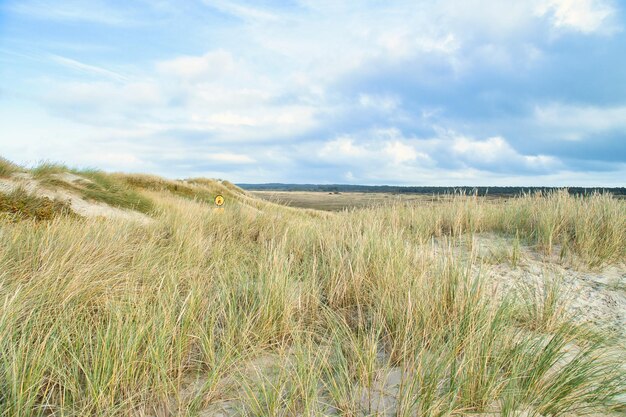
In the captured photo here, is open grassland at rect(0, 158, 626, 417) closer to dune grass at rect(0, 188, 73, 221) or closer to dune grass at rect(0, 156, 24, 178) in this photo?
dune grass at rect(0, 188, 73, 221)

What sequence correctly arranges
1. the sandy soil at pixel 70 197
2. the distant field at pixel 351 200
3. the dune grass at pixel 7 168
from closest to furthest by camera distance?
the distant field at pixel 351 200 < the sandy soil at pixel 70 197 < the dune grass at pixel 7 168

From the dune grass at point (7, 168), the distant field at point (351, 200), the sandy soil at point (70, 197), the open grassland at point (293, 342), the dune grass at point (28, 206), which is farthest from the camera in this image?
A: the dune grass at point (7, 168)

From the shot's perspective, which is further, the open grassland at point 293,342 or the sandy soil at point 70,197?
the sandy soil at point 70,197

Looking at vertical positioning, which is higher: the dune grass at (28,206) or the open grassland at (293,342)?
the dune grass at (28,206)

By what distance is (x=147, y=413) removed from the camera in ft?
6.81

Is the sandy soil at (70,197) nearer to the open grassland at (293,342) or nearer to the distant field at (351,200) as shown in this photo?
the distant field at (351,200)

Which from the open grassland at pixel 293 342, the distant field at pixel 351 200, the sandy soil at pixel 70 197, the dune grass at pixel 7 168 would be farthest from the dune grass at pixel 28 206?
the distant field at pixel 351 200

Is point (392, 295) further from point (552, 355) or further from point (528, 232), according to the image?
point (528, 232)

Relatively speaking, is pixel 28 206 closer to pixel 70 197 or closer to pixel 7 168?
pixel 70 197

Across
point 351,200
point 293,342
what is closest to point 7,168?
point 293,342

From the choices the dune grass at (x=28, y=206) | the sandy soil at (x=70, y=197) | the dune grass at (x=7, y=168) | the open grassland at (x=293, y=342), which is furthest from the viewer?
the dune grass at (x=7, y=168)

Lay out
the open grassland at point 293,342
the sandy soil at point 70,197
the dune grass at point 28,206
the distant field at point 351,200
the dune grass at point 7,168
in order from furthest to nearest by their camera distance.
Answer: the dune grass at point 7,168 < the sandy soil at point 70,197 < the distant field at point 351,200 < the dune grass at point 28,206 < the open grassland at point 293,342

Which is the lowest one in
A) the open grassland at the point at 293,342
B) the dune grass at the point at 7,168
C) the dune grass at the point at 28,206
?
the open grassland at the point at 293,342

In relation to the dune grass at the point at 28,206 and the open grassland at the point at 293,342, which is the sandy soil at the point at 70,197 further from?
the open grassland at the point at 293,342
